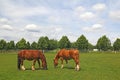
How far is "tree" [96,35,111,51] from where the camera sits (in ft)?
405

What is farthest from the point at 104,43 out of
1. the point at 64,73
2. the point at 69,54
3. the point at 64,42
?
the point at 64,73

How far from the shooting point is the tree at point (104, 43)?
405ft

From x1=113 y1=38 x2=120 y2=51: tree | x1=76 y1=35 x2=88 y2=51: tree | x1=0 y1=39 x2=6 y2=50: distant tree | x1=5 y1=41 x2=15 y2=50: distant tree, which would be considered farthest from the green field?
x1=5 y1=41 x2=15 y2=50: distant tree

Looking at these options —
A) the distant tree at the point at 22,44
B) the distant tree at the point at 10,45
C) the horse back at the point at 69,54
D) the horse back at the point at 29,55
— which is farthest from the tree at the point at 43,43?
the horse back at the point at 29,55

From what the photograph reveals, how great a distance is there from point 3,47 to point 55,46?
33213 millimetres

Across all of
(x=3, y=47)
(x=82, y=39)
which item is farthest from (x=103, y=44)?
(x=3, y=47)

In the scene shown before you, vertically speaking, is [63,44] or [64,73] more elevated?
[63,44]

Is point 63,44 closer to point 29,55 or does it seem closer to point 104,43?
point 104,43

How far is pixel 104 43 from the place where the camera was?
123 meters

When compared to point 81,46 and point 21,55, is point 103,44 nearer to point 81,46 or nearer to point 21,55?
point 81,46

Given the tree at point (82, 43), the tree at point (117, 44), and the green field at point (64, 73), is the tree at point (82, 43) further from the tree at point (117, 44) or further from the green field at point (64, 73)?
the green field at point (64, 73)

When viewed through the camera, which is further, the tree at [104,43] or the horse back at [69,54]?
the tree at [104,43]

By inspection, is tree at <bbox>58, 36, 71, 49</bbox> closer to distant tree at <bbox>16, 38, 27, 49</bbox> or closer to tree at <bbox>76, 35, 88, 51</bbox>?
tree at <bbox>76, 35, 88, 51</bbox>

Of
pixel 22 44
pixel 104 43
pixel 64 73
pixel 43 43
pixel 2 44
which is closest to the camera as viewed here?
pixel 64 73
